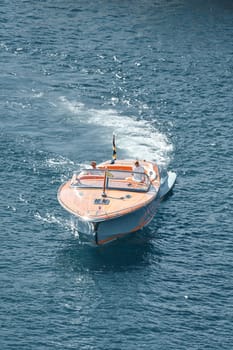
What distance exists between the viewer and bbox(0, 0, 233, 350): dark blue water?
121625 millimetres

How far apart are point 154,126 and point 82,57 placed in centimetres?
3010

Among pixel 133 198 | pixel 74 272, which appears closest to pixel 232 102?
pixel 133 198

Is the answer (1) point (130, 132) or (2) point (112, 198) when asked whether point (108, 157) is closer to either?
(1) point (130, 132)

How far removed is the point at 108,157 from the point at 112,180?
16.5 meters

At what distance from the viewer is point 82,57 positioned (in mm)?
188875

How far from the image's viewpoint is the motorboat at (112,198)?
436 ft

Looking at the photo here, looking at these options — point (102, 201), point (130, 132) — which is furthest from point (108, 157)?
point (102, 201)

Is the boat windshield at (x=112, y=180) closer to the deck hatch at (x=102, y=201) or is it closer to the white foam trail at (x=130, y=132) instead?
the deck hatch at (x=102, y=201)

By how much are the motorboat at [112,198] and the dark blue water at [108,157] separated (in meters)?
2.64

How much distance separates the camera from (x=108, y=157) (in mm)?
155375

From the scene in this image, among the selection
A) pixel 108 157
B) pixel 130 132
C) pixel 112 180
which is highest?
pixel 112 180

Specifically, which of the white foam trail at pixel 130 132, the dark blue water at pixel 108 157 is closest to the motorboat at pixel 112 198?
the dark blue water at pixel 108 157

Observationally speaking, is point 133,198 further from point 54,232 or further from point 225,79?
point 225,79

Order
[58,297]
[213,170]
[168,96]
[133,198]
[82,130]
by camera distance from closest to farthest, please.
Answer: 1. [58,297]
2. [133,198]
3. [213,170]
4. [82,130]
5. [168,96]
